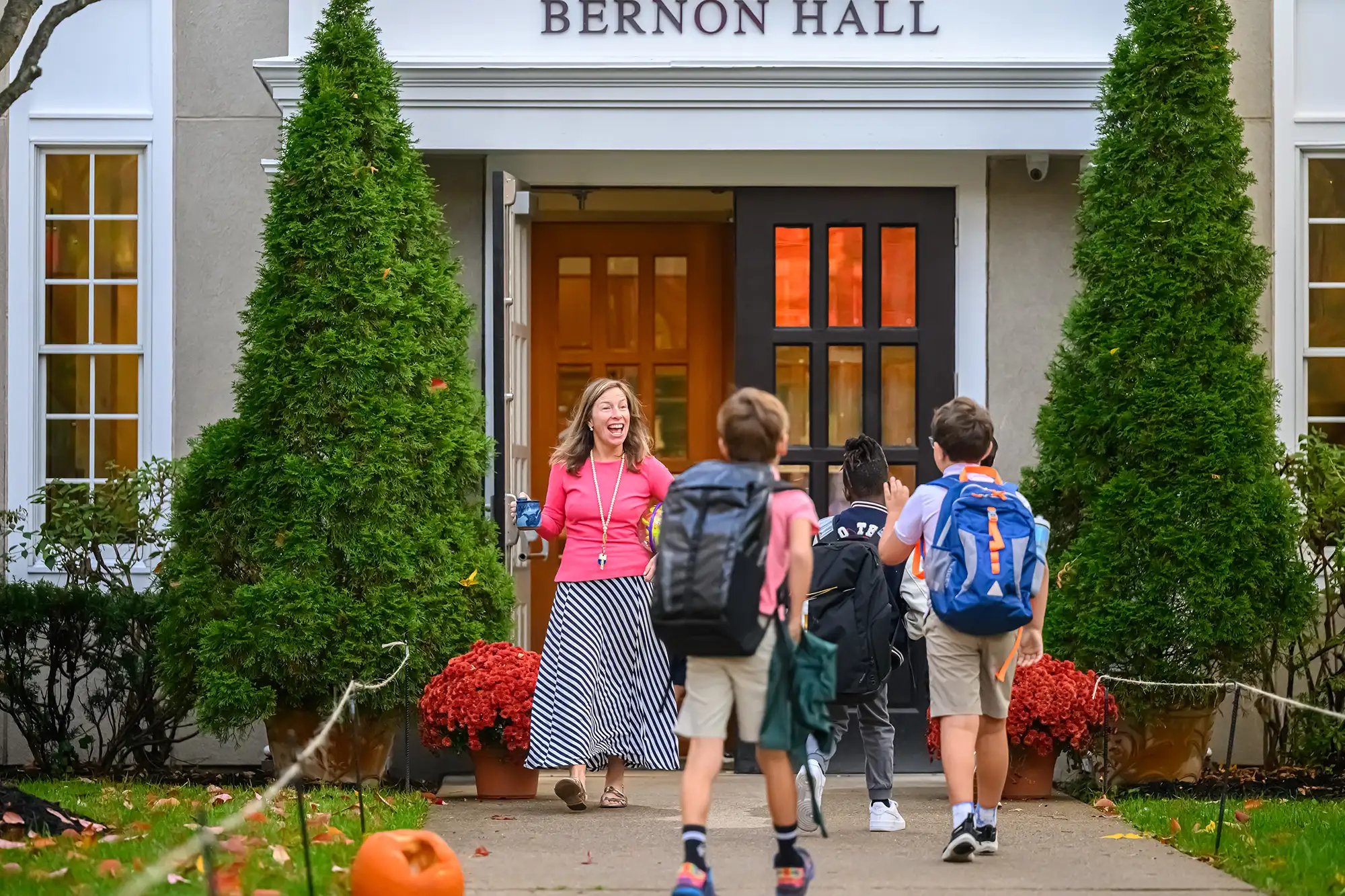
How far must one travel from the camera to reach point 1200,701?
792cm

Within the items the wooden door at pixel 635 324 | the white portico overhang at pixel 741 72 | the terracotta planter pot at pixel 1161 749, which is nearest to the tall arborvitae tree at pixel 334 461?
the white portico overhang at pixel 741 72

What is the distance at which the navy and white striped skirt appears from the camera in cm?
719

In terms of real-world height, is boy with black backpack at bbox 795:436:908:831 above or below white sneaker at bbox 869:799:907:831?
above

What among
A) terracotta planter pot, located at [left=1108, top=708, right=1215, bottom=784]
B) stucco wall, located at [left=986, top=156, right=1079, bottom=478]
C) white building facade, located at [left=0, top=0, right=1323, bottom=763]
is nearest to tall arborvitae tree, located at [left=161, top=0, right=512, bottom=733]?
white building facade, located at [left=0, top=0, right=1323, bottom=763]

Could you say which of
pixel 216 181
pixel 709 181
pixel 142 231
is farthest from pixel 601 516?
pixel 142 231

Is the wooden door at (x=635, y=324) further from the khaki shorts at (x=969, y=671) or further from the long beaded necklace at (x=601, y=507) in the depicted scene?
the khaki shorts at (x=969, y=671)

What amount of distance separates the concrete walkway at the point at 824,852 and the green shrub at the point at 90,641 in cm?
181

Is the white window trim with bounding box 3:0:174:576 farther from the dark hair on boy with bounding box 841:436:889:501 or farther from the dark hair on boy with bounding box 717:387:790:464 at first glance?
the dark hair on boy with bounding box 717:387:790:464

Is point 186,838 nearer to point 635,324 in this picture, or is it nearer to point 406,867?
point 406,867

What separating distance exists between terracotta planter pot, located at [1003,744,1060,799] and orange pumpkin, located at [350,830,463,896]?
336 centimetres

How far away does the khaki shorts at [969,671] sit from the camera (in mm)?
5969

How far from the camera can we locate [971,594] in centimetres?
581

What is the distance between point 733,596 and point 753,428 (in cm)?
55

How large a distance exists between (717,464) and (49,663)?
487cm
